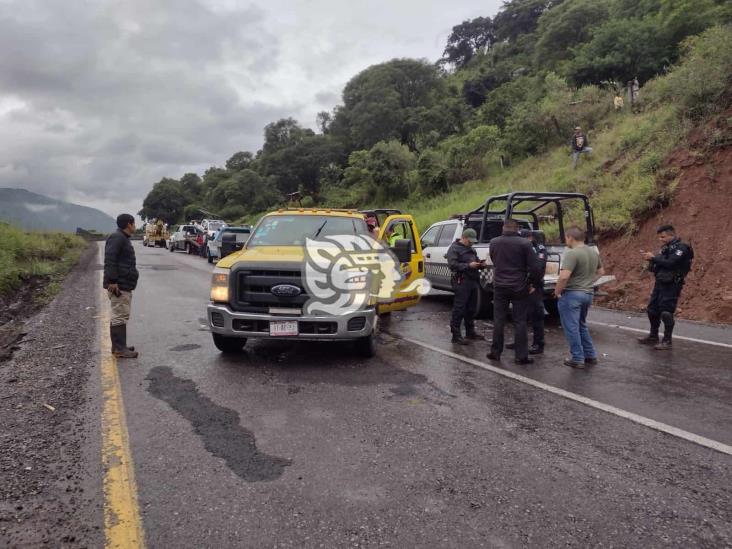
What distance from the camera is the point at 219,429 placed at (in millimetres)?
3924

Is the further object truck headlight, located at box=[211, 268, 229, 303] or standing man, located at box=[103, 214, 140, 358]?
standing man, located at box=[103, 214, 140, 358]

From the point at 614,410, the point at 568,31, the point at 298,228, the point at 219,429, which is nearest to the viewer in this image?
the point at 219,429

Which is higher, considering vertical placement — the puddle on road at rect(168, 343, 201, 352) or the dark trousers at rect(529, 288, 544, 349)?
the dark trousers at rect(529, 288, 544, 349)

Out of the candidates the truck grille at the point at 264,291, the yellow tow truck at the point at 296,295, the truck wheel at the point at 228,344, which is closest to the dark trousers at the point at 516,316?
the yellow tow truck at the point at 296,295

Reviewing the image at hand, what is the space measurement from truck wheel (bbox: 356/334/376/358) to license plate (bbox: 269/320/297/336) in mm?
897

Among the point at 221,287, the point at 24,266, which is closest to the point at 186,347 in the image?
the point at 221,287

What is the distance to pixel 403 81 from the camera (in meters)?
56.9

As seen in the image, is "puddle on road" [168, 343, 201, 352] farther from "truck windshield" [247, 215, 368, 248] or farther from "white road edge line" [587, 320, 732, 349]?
"white road edge line" [587, 320, 732, 349]

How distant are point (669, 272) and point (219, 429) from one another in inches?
237

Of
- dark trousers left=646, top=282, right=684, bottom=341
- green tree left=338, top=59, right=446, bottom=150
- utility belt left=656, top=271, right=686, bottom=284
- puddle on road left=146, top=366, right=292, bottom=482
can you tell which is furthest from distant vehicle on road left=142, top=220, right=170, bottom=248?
utility belt left=656, top=271, right=686, bottom=284

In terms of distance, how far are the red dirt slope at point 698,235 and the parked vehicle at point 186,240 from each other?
22687 millimetres

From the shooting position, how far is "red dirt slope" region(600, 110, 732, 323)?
966 cm

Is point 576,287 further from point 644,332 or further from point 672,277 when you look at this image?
point 644,332

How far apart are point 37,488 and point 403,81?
58.9m
